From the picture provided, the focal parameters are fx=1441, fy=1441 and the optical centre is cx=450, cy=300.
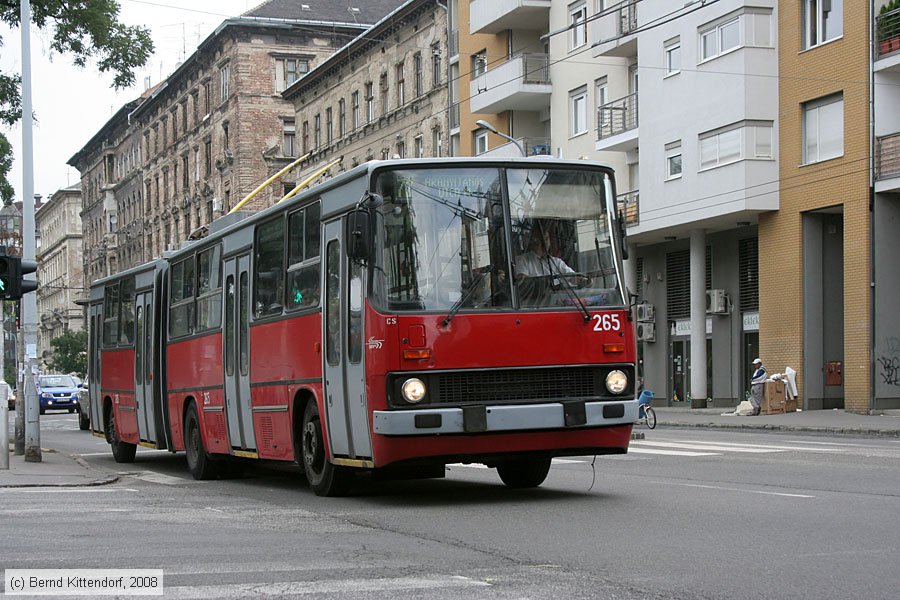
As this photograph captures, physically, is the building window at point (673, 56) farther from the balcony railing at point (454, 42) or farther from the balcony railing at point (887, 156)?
the balcony railing at point (454, 42)

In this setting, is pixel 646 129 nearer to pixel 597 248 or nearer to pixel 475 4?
pixel 475 4

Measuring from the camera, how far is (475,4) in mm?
50469

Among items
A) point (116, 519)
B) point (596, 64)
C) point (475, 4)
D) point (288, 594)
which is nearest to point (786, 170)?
point (596, 64)

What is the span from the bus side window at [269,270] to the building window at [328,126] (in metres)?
51.8

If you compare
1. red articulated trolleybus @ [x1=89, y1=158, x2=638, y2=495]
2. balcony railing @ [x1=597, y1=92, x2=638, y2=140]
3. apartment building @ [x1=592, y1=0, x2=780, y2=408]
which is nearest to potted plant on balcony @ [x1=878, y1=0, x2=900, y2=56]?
apartment building @ [x1=592, y1=0, x2=780, y2=408]

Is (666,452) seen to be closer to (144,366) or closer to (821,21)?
(144,366)

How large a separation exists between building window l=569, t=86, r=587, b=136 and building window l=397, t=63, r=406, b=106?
12547 millimetres

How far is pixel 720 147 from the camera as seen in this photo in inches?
1515

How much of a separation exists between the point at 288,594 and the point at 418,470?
23.5ft

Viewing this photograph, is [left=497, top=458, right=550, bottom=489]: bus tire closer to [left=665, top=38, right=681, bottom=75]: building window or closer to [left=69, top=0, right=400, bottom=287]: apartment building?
[left=665, top=38, right=681, bottom=75]: building window

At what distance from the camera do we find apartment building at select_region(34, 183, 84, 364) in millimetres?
121062

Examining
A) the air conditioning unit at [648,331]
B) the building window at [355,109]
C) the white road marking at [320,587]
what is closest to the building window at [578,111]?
the air conditioning unit at [648,331]

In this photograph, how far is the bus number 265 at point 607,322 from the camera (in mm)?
12492

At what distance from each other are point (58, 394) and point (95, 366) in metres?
31.5
